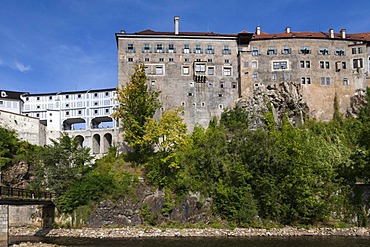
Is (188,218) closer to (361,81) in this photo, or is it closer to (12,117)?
(12,117)

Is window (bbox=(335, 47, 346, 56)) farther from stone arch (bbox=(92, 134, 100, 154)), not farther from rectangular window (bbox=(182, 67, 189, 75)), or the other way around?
stone arch (bbox=(92, 134, 100, 154))

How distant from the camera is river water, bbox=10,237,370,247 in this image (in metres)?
29.1

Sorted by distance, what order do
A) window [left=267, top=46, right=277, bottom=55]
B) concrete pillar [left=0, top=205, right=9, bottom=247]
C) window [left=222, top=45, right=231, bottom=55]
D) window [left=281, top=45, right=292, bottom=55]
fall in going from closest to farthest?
concrete pillar [left=0, top=205, right=9, bottom=247], window [left=222, top=45, right=231, bottom=55], window [left=281, top=45, right=292, bottom=55], window [left=267, top=46, right=277, bottom=55]

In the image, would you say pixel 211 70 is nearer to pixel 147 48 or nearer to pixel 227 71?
pixel 227 71

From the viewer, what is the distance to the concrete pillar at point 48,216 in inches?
1513

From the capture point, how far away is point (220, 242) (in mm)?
30719

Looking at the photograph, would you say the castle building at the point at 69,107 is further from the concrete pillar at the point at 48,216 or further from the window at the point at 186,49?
the concrete pillar at the point at 48,216

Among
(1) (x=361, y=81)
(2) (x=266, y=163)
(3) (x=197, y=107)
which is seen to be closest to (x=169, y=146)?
(2) (x=266, y=163)

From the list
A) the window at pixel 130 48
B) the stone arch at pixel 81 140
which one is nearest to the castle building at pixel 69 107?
the stone arch at pixel 81 140

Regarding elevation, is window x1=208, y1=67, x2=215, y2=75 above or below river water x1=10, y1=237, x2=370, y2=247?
above

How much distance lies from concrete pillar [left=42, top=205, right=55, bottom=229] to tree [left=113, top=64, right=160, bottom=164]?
11.6 m

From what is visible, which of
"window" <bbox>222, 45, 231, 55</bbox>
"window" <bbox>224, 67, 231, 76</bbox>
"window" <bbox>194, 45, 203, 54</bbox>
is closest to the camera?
"window" <bbox>194, 45, 203, 54</bbox>

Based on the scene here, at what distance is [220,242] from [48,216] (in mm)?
19115

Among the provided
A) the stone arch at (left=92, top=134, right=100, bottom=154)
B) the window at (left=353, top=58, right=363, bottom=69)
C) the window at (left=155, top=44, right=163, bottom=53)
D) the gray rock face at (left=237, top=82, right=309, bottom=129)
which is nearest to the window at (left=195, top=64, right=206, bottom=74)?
the window at (left=155, top=44, right=163, bottom=53)
